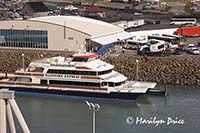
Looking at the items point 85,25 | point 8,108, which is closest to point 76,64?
point 85,25

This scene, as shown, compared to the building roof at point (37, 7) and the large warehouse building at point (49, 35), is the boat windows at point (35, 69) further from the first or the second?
the building roof at point (37, 7)

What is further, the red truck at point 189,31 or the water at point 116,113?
the red truck at point 189,31

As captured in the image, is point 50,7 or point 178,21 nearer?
point 178,21

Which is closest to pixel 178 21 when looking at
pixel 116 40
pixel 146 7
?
pixel 116 40

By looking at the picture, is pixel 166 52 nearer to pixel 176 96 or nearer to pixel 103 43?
pixel 103 43

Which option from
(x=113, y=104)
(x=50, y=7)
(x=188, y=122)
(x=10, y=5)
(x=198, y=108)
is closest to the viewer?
(x=188, y=122)

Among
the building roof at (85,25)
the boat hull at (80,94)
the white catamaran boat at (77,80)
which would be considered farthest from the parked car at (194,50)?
the boat hull at (80,94)

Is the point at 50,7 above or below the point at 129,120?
above
